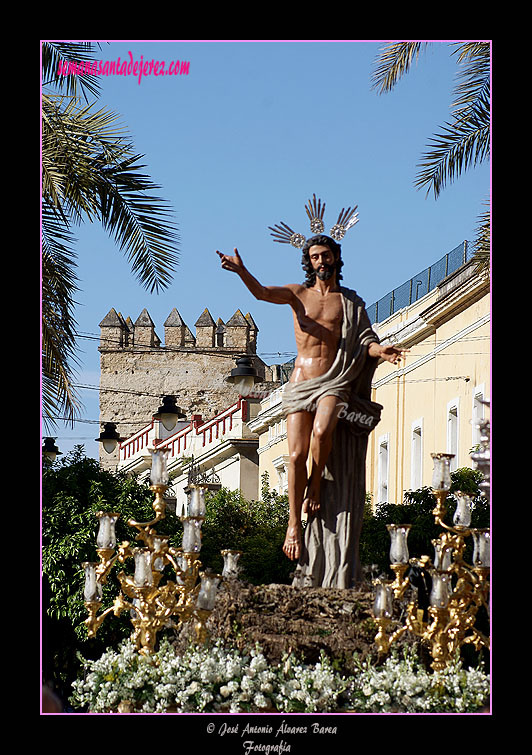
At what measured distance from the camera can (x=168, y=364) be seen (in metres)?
62.2

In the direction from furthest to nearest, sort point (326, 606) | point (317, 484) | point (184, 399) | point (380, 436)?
1. point (184, 399)
2. point (380, 436)
3. point (317, 484)
4. point (326, 606)

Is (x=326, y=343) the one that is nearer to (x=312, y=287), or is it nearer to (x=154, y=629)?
(x=312, y=287)

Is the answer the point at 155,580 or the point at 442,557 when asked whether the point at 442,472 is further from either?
the point at 155,580

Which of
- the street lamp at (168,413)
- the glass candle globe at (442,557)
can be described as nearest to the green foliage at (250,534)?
the street lamp at (168,413)

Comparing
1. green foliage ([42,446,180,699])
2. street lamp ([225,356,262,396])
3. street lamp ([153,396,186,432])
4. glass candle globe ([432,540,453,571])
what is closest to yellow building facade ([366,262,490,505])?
street lamp ([153,396,186,432])

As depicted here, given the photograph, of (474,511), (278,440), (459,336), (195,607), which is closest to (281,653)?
(195,607)

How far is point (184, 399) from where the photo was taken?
2418 inches

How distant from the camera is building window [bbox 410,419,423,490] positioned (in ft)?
89.5

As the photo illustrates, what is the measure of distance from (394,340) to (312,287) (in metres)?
15.9

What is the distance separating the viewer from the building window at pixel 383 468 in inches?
1157

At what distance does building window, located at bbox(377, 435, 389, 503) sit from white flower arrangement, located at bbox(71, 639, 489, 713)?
18.9m

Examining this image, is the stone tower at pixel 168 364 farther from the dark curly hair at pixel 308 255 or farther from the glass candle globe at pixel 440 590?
the glass candle globe at pixel 440 590

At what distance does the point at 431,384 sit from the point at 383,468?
11.2ft

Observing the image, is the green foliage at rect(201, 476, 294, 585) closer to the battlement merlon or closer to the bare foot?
the bare foot
